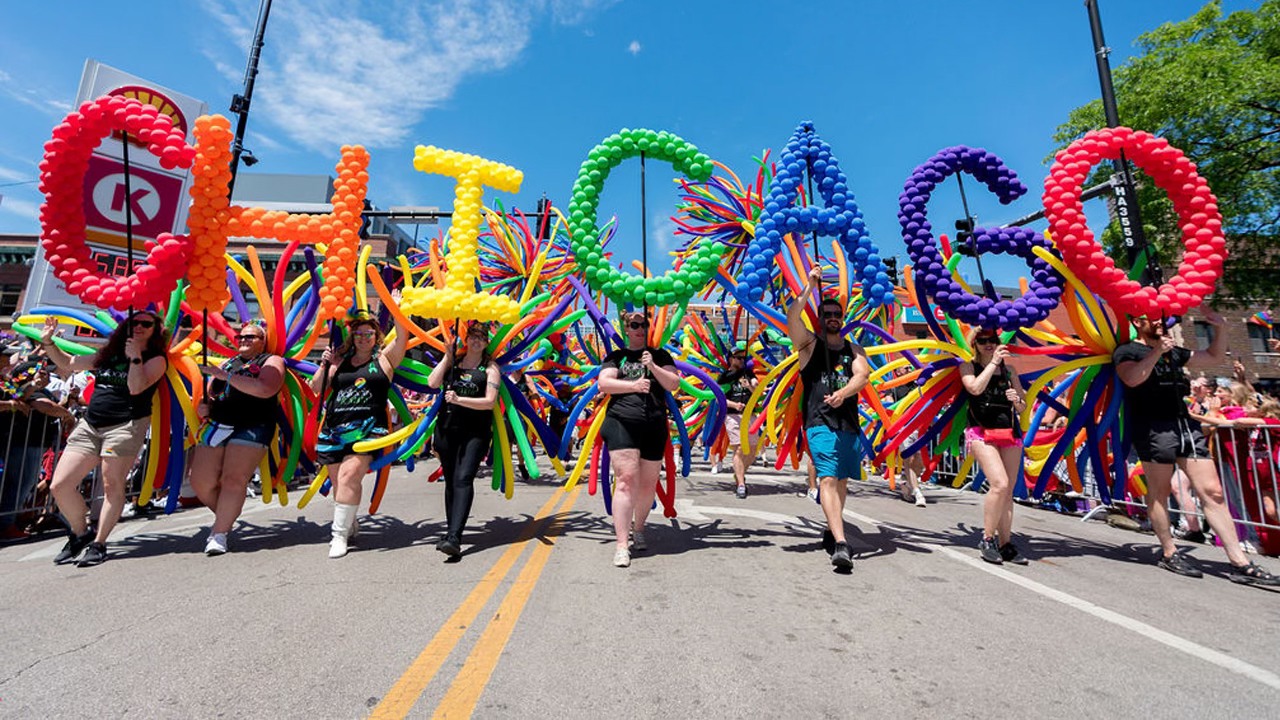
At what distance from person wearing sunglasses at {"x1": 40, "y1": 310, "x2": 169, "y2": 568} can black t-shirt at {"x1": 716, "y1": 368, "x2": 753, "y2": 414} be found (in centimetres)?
577

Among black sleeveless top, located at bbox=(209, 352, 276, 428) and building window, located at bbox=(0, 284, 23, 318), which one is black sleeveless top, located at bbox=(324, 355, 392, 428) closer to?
black sleeveless top, located at bbox=(209, 352, 276, 428)

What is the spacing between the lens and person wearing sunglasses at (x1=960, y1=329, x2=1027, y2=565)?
4.18 m

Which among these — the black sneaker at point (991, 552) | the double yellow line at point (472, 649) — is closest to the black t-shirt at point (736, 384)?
the black sneaker at point (991, 552)

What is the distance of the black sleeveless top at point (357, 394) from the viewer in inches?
171

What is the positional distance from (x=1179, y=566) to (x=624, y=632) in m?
A: 4.17

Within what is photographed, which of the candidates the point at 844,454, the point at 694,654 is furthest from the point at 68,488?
the point at 844,454

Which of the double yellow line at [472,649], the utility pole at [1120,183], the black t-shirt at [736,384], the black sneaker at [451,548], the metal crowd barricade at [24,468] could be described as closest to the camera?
the double yellow line at [472,649]

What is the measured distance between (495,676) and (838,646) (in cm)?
144

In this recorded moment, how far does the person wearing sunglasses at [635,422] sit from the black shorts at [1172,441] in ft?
11.6

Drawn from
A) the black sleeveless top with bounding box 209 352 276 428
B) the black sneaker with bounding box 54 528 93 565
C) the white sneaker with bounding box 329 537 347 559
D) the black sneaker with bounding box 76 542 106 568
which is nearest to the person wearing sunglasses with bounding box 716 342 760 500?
the white sneaker with bounding box 329 537 347 559

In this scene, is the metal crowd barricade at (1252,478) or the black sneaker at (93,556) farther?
the metal crowd barricade at (1252,478)

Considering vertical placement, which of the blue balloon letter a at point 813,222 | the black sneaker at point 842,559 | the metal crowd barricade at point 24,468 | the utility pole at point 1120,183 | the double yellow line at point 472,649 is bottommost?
→ the double yellow line at point 472,649

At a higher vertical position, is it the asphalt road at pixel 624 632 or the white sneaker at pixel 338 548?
the white sneaker at pixel 338 548

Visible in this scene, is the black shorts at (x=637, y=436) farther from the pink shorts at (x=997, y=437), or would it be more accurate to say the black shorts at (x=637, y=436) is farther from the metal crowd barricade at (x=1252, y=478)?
the metal crowd barricade at (x=1252, y=478)
